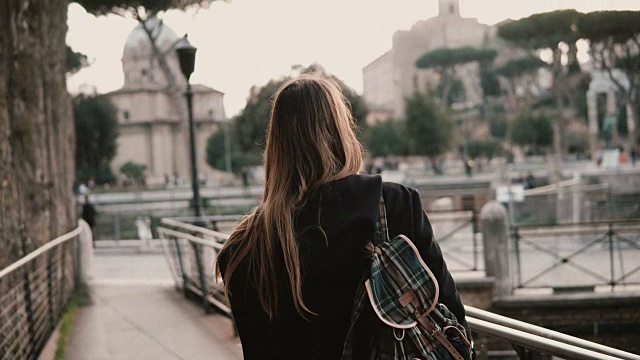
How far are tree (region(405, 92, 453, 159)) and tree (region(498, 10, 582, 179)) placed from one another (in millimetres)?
6682

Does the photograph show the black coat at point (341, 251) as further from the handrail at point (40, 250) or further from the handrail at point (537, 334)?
the handrail at point (40, 250)

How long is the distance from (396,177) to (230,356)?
2752 centimetres

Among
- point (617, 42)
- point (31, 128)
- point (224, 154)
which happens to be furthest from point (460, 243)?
point (224, 154)

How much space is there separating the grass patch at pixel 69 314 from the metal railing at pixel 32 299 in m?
0.08

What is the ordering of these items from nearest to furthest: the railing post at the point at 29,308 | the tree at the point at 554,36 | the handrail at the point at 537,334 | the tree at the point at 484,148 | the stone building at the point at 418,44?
the handrail at the point at 537,334 → the railing post at the point at 29,308 → the tree at the point at 554,36 → the tree at the point at 484,148 → the stone building at the point at 418,44

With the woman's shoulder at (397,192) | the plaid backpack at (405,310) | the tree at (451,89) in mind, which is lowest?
the plaid backpack at (405,310)

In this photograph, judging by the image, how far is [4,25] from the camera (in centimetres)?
587

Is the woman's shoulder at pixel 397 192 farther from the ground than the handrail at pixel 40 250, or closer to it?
farther from the ground

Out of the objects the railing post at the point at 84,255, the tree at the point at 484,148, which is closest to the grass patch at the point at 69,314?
the railing post at the point at 84,255

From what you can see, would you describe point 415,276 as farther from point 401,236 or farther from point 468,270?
point 468,270

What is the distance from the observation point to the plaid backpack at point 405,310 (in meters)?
1.52

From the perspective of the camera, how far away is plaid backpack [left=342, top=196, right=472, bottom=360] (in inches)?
60.0

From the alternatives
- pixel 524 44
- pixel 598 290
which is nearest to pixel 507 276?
pixel 598 290

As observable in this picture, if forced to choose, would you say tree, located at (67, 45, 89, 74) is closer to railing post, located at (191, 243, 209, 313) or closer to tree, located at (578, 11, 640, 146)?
railing post, located at (191, 243, 209, 313)
